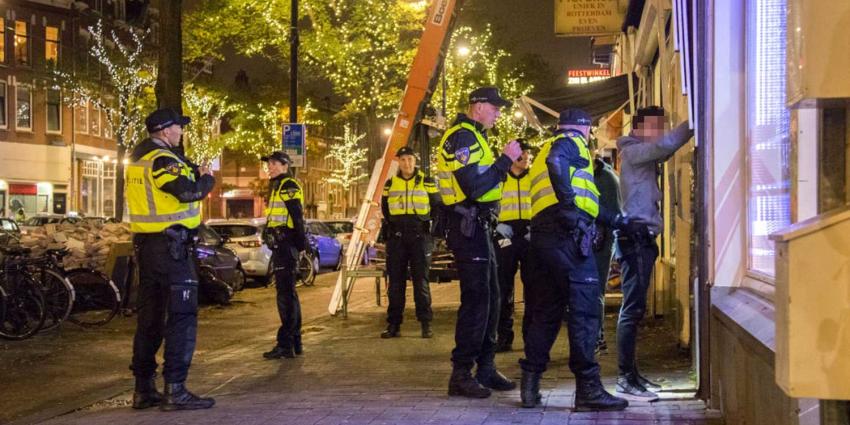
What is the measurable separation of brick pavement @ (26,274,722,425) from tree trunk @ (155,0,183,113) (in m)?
5.57

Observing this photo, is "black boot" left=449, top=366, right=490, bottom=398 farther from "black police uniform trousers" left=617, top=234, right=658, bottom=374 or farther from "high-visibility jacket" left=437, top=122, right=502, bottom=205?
"high-visibility jacket" left=437, top=122, right=502, bottom=205

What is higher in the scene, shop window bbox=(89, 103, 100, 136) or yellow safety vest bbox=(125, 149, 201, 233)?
shop window bbox=(89, 103, 100, 136)

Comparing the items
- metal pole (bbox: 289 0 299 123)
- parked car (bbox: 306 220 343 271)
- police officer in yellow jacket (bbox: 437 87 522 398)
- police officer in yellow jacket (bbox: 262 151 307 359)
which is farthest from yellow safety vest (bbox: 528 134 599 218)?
parked car (bbox: 306 220 343 271)

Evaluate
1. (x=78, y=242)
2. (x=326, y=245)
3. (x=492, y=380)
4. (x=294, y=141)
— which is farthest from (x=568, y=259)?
(x=326, y=245)

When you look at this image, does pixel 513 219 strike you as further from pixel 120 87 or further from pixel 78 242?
pixel 120 87

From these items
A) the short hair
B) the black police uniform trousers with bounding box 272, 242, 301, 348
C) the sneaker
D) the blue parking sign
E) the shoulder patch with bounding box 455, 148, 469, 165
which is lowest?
the sneaker

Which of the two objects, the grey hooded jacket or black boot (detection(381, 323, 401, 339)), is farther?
black boot (detection(381, 323, 401, 339))

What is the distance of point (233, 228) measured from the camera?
22.6 metres

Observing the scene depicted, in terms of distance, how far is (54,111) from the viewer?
51844 millimetres

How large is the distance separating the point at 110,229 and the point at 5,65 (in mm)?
34979

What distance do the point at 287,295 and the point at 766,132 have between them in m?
5.71

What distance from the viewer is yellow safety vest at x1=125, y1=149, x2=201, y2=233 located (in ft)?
23.4

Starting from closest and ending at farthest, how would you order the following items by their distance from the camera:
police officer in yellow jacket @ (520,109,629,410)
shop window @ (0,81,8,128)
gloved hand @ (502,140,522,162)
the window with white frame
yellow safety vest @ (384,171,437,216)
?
the window with white frame < police officer in yellow jacket @ (520,109,629,410) < gloved hand @ (502,140,522,162) < yellow safety vest @ (384,171,437,216) < shop window @ (0,81,8,128)

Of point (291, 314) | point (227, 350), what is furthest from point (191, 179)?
point (227, 350)
